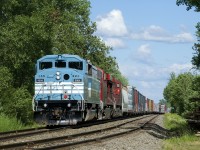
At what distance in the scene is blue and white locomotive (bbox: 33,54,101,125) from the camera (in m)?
24.5

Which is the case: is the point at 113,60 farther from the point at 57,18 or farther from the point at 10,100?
the point at 10,100

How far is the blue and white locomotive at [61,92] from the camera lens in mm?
24494

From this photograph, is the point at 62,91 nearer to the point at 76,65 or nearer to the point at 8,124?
the point at 76,65

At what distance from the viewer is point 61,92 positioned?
24.8 metres

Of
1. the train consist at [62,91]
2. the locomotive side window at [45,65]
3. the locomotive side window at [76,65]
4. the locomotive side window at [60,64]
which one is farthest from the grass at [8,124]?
the locomotive side window at [76,65]

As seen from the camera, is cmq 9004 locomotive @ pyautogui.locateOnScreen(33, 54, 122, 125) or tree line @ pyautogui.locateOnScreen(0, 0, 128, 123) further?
tree line @ pyautogui.locateOnScreen(0, 0, 128, 123)

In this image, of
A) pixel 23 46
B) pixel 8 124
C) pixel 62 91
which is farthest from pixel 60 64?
pixel 23 46

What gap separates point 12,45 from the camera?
31.3 metres

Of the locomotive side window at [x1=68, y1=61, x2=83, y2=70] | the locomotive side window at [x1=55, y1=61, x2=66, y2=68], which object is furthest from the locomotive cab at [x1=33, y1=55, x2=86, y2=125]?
the locomotive side window at [x1=55, y1=61, x2=66, y2=68]

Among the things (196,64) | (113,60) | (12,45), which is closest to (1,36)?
(12,45)

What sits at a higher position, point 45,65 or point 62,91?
point 45,65

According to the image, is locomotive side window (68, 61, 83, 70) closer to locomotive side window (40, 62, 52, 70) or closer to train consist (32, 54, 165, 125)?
train consist (32, 54, 165, 125)

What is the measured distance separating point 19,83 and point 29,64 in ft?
6.23

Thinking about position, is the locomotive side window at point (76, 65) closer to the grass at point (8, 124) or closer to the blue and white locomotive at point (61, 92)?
the blue and white locomotive at point (61, 92)
